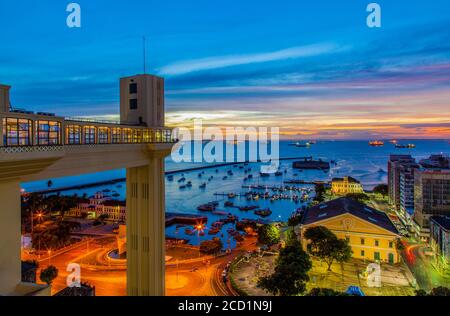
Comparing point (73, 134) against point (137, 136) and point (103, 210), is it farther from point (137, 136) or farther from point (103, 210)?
point (103, 210)

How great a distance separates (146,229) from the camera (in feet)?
44.2

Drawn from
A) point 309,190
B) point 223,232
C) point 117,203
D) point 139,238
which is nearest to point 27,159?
point 139,238

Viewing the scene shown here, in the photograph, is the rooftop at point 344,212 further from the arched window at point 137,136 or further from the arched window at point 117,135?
the arched window at point 117,135

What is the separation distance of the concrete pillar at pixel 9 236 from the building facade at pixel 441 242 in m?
26.3

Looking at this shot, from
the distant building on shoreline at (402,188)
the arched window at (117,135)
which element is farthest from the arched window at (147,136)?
the distant building on shoreline at (402,188)

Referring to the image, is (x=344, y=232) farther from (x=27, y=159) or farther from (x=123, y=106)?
(x=27, y=159)

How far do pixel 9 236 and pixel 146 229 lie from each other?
687 centimetres

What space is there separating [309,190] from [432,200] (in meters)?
42.3

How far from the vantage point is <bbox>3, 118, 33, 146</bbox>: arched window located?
6266mm

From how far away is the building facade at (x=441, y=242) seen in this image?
22641mm

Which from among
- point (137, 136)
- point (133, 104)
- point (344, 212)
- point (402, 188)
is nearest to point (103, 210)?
point (344, 212)

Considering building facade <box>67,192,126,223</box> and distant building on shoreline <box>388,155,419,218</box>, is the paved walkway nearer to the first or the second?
distant building on shoreline <box>388,155,419,218</box>

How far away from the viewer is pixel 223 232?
39719 millimetres
